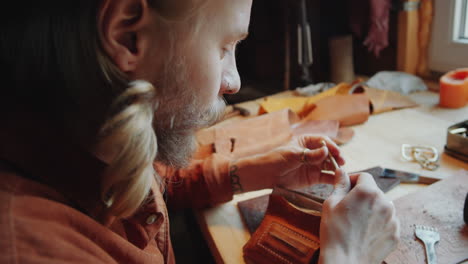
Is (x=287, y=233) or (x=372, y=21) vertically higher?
(x=372, y=21)

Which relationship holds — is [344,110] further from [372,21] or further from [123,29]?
[123,29]

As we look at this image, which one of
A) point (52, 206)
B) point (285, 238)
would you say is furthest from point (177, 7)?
point (285, 238)

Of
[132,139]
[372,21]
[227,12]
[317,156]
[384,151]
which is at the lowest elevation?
[384,151]

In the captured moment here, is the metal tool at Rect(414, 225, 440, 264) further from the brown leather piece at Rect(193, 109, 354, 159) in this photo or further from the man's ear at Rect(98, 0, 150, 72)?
the man's ear at Rect(98, 0, 150, 72)

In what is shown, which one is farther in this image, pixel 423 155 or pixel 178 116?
pixel 423 155

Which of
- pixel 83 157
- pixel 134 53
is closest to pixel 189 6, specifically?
pixel 134 53

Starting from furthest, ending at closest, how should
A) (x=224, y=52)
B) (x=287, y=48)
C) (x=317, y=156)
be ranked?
(x=287, y=48) → (x=317, y=156) → (x=224, y=52)

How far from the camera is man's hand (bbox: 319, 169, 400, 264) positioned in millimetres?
624

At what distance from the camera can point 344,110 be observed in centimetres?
123

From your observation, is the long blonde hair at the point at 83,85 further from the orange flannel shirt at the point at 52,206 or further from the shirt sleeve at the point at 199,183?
the shirt sleeve at the point at 199,183

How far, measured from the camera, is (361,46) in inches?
71.0

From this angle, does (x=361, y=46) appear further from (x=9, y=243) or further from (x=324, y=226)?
(x=9, y=243)

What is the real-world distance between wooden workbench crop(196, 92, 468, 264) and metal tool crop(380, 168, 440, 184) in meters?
0.01

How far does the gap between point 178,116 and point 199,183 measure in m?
0.29
